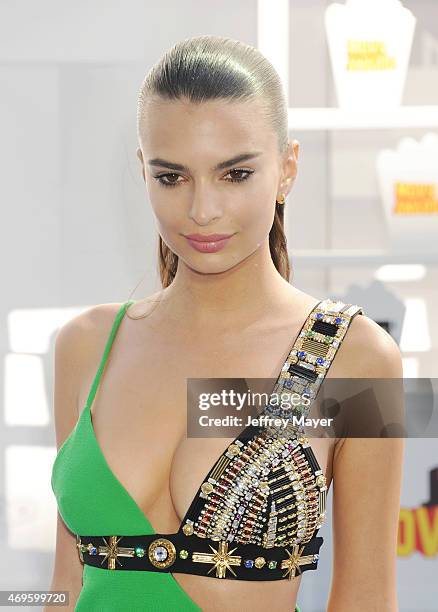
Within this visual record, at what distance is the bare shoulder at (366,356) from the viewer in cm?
145

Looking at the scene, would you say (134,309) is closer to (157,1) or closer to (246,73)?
(246,73)

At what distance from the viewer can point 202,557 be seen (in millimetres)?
1393

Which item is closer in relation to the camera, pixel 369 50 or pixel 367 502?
pixel 367 502

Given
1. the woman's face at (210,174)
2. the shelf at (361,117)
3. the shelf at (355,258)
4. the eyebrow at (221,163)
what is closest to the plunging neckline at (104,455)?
the woman's face at (210,174)

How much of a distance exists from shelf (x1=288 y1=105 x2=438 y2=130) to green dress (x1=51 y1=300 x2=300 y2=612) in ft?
3.93

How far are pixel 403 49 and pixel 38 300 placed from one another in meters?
1.17

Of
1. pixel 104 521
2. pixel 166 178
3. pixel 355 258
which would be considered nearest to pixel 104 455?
pixel 104 521

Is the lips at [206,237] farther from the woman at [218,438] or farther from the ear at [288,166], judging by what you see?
the ear at [288,166]

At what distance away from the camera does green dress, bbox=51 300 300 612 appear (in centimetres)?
140

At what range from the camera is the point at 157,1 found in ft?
8.62

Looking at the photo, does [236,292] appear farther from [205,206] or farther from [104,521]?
[104,521]

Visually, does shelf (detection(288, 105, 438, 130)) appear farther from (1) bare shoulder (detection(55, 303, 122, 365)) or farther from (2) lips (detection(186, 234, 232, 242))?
(2) lips (detection(186, 234, 232, 242))

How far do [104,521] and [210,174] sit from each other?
53cm

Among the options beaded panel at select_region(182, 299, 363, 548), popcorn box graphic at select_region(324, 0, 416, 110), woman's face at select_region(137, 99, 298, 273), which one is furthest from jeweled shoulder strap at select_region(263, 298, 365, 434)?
popcorn box graphic at select_region(324, 0, 416, 110)
